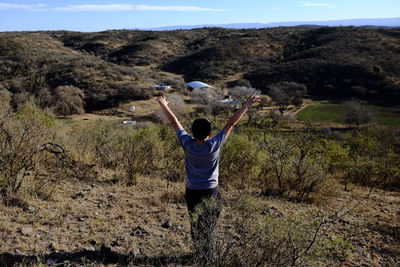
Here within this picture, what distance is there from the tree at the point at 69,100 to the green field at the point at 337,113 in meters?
19.9

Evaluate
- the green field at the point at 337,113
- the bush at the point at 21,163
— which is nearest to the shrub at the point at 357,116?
the green field at the point at 337,113

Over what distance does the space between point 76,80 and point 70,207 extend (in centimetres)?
3402

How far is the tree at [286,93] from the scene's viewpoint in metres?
39.6

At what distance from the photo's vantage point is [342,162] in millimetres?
10000

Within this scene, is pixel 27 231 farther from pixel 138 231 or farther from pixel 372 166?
pixel 372 166

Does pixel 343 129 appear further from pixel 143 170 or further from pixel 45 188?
pixel 45 188

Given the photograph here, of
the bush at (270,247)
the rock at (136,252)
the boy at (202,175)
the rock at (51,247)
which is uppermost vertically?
the boy at (202,175)

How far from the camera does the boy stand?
3154mm

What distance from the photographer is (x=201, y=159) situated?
128 inches

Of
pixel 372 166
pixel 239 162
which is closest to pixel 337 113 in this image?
pixel 372 166

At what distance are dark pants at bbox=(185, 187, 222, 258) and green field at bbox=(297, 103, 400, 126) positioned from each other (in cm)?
3316

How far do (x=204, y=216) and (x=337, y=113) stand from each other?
126 ft

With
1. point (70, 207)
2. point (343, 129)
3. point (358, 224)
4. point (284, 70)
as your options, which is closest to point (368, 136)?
point (358, 224)

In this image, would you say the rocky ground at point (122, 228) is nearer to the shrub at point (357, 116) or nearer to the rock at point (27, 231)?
the rock at point (27, 231)
